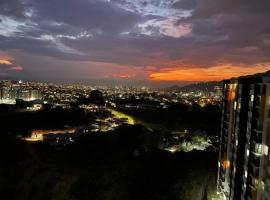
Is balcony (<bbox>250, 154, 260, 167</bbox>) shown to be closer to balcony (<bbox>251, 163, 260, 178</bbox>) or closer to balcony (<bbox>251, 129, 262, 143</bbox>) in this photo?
balcony (<bbox>251, 163, 260, 178</bbox>)

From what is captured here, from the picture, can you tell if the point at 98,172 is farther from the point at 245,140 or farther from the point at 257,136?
the point at 257,136

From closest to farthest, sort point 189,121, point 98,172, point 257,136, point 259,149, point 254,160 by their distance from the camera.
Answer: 1. point 259,149
2. point 257,136
3. point 254,160
4. point 98,172
5. point 189,121

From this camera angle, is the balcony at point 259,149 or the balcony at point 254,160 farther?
the balcony at point 254,160

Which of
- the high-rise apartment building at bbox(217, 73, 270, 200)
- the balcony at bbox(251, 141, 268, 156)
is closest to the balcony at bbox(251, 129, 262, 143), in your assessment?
the high-rise apartment building at bbox(217, 73, 270, 200)

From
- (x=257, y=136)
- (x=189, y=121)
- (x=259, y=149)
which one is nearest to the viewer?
(x=259, y=149)

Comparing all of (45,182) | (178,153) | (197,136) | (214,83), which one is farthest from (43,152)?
(214,83)

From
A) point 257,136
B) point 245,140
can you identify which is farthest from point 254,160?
point 245,140

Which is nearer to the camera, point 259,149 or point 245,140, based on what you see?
point 259,149

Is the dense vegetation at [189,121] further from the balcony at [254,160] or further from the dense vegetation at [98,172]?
the balcony at [254,160]

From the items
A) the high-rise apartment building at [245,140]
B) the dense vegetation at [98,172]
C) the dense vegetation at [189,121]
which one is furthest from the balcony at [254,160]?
the dense vegetation at [189,121]

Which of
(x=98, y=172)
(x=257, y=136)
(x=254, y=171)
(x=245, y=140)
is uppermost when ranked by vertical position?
(x=257, y=136)
